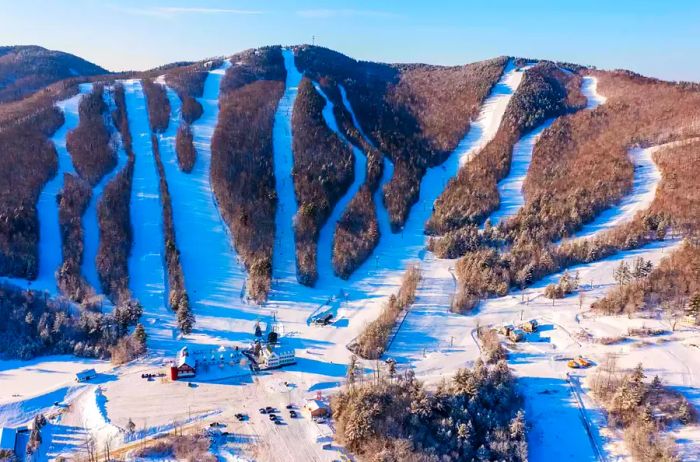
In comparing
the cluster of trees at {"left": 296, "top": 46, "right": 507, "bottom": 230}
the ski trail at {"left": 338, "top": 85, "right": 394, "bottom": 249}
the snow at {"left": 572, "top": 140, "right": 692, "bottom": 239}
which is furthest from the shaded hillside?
the snow at {"left": 572, "top": 140, "right": 692, "bottom": 239}

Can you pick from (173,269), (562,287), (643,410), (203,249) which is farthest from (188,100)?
(643,410)

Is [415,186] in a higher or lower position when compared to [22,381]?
higher

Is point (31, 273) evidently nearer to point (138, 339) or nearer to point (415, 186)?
point (138, 339)

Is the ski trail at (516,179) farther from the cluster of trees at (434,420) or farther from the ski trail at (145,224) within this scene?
the ski trail at (145,224)

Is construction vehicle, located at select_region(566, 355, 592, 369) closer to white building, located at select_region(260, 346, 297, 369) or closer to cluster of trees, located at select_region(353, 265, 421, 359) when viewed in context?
cluster of trees, located at select_region(353, 265, 421, 359)

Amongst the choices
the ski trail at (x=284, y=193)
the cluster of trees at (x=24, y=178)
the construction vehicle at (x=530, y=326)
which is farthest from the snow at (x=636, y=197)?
the cluster of trees at (x=24, y=178)

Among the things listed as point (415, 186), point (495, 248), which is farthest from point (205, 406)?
point (415, 186)
